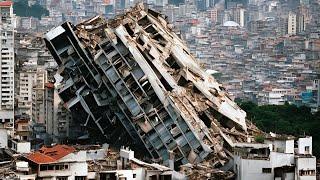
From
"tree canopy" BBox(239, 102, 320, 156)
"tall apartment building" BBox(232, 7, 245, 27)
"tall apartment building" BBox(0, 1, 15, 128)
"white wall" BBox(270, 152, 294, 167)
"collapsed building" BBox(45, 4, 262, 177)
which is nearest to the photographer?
"white wall" BBox(270, 152, 294, 167)

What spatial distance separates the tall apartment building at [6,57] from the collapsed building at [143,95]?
6802 millimetres

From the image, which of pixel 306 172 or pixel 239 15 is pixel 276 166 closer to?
pixel 306 172

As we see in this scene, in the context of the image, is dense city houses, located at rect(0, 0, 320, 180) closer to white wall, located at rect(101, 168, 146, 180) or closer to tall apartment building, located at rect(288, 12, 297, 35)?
white wall, located at rect(101, 168, 146, 180)

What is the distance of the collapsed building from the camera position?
3181cm

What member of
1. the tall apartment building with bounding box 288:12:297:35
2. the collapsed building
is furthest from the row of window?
the tall apartment building with bounding box 288:12:297:35

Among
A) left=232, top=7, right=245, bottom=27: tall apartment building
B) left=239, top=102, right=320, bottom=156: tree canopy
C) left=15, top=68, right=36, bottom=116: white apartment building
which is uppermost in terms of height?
left=15, top=68, right=36, bottom=116: white apartment building

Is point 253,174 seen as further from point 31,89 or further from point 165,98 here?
point 31,89

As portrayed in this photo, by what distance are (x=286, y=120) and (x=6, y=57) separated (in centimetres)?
1231

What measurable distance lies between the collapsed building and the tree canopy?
19.8 feet

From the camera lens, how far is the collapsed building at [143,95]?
31812 millimetres

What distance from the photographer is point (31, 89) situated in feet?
164

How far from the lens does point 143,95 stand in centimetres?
3312

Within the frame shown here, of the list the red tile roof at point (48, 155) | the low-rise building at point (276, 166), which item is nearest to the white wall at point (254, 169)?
the low-rise building at point (276, 166)

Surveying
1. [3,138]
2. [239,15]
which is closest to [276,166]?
[3,138]
